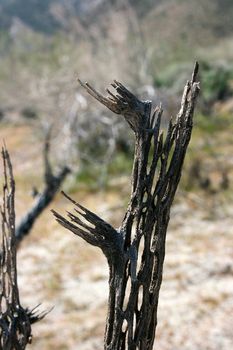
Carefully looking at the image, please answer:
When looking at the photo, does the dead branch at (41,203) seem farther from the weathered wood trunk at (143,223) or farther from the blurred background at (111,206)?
the weathered wood trunk at (143,223)

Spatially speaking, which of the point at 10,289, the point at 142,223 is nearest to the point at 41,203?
the point at 10,289

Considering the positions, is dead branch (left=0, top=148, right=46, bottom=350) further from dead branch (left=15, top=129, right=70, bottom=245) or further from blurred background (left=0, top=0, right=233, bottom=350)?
dead branch (left=15, top=129, right=70, bottom=245)

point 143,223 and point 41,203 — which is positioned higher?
point 41,203

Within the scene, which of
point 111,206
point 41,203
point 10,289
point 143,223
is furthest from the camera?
point 111,206

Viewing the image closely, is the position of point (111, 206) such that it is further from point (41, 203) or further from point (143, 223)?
point (143, 223)

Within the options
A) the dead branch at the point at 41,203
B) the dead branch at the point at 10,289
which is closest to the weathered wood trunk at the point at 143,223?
the dead branch at the point at 10,289

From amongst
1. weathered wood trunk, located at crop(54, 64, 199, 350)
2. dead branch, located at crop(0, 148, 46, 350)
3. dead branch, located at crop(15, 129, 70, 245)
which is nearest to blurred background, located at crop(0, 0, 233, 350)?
dead branch, located at crop(15, 129, 70, 245)

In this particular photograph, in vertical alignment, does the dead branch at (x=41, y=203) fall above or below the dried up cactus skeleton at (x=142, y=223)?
above
